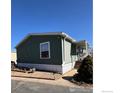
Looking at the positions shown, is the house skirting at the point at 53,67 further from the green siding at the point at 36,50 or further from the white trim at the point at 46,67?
the green siding at the point at 36,50

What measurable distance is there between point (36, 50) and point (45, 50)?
49 cm

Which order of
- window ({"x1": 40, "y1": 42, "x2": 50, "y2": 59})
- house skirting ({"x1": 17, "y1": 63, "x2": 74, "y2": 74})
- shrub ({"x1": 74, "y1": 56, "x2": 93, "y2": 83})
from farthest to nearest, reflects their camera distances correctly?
window ({"x1": 40, "y1": 42, "x2": 50, "y2": 59}) < house skirting ({"x1": 17, "y1": 63, "x2": 74, "y2": 74}) < shrub ({"x1": 74, "y1": 56, "x2": 93, "y2": 83})

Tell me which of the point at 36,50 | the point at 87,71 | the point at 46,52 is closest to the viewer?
the point at 87,71

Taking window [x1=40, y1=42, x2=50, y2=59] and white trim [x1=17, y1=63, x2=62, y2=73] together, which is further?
window [x1=40, y1=42, x2=50, y2=59]

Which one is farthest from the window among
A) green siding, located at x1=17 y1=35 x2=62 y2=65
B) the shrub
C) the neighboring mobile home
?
the shrub

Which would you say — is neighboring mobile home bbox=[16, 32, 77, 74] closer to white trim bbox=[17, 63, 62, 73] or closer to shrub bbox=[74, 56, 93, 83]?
white trim bbox=[17, 63, 62, 73]

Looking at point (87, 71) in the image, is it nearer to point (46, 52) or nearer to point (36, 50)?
point (46, 52)

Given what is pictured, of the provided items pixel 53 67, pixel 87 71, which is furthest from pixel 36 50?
pixel 87 71

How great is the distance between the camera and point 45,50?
584cm

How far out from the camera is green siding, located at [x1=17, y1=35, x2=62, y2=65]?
551 cm

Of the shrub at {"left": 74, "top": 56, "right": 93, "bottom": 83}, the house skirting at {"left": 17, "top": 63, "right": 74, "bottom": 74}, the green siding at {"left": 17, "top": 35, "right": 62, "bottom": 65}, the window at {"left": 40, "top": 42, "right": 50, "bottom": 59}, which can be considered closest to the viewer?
the shrub at {"left": 74, "top": 56, "right": 93, "bottom": 83}
